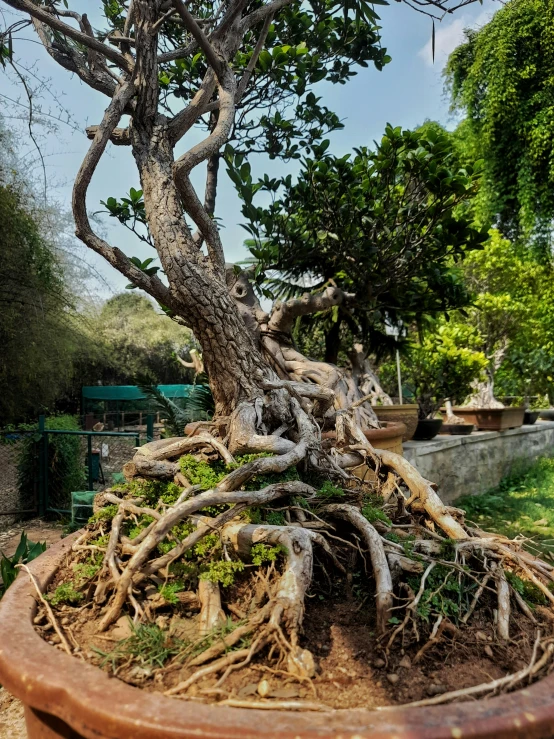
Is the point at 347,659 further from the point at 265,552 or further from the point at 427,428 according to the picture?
the point at 427,428

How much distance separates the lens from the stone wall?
17.5ft

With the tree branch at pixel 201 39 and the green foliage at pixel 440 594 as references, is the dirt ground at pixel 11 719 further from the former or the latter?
the tree branch at pixel 201 39

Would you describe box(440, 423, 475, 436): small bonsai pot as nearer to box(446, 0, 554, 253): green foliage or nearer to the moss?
the moss

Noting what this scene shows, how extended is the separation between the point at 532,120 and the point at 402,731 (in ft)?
49.4

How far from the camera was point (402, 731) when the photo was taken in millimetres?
864

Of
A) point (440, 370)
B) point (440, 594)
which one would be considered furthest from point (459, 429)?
point (440, 594)

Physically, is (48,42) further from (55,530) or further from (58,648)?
(55,530)

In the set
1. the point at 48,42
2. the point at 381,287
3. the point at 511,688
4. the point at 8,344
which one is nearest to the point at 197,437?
the point at 511,688

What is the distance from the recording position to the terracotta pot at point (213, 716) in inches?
34.1

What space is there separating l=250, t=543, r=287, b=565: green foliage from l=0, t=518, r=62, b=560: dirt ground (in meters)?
4.42

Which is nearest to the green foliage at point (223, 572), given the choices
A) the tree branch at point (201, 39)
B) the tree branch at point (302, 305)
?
the tree branch at point (201, 39)

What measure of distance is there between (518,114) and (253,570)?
48.9 ft

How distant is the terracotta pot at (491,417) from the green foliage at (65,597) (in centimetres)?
668

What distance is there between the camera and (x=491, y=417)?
23.7 feet
